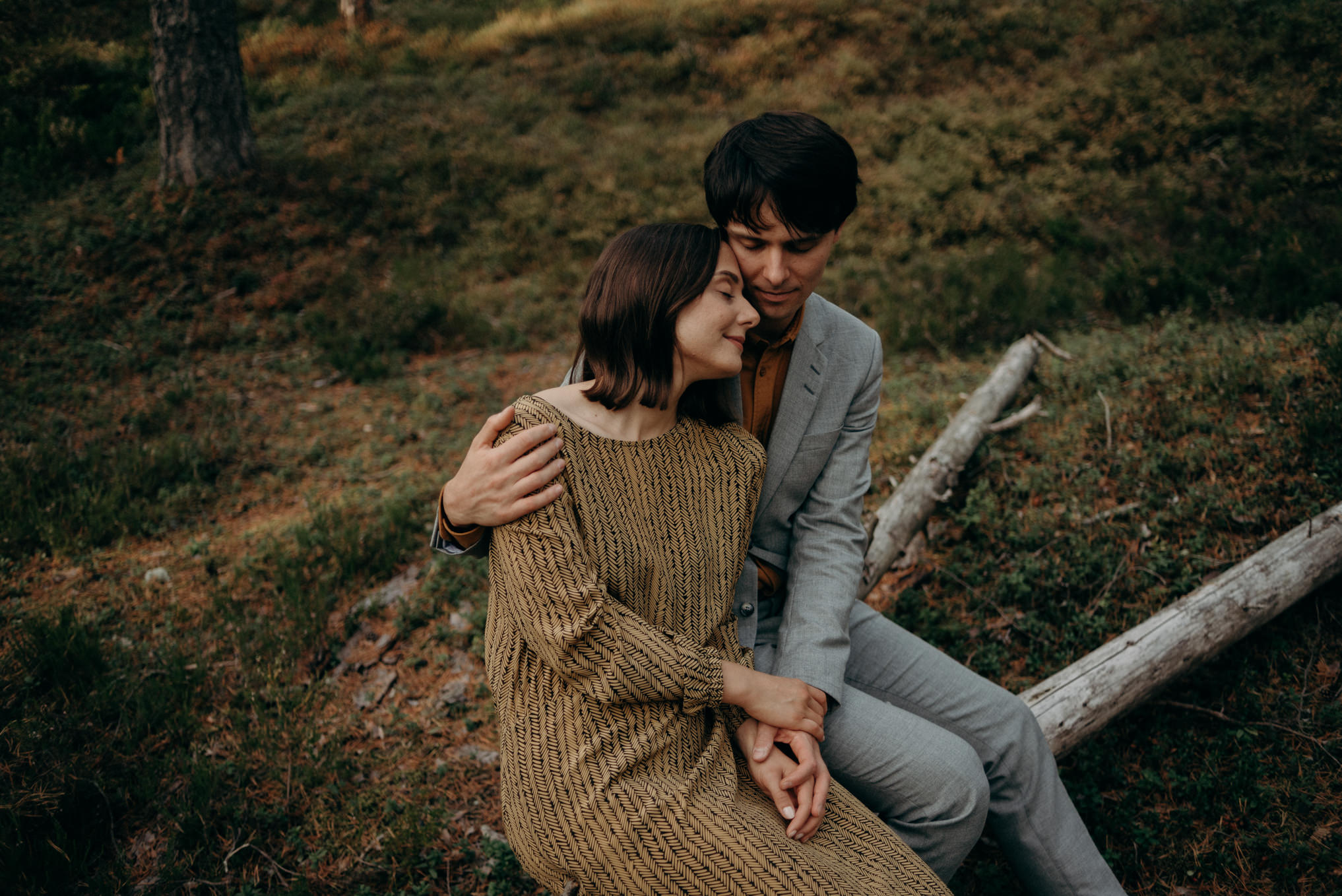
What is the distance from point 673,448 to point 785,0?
11.9 m

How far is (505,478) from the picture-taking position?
82.2 inches

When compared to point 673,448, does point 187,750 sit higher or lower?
Answer: lower

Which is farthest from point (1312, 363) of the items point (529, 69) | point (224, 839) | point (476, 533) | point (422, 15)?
point (422, 15)

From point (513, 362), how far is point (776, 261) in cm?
490

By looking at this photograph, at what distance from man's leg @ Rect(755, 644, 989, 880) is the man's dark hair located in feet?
5.16

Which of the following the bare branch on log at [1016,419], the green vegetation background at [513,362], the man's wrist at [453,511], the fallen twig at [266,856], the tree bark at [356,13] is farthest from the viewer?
the tree bark at [356,13]

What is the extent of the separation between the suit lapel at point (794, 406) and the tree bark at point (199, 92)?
7.77m

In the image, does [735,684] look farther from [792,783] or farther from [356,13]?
[356,13]

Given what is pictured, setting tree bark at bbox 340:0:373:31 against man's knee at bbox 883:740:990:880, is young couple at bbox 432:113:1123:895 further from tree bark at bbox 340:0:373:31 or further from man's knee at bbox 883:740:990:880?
tree bark at bbox 340:0:373:31

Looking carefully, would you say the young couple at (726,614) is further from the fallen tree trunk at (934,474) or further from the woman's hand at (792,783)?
the fallen tree trunk at (934,474)

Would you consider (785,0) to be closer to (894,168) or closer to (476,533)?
(894,168)

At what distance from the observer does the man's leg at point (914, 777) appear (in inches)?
94.3

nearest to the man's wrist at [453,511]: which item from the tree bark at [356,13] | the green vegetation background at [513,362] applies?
the green vegetation background at [513,362]

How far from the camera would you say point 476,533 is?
238cm
